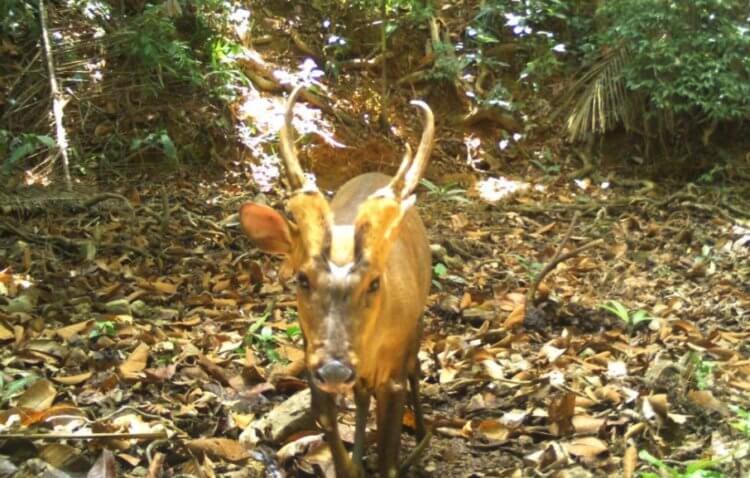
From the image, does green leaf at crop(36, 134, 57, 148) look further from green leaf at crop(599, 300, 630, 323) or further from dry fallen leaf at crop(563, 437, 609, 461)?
dry fallen leaf at crop(563, 437, 609, 461)

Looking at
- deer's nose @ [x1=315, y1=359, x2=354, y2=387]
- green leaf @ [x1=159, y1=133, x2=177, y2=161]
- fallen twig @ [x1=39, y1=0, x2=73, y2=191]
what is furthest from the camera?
green leaf @ [x1=159, y1=133, x2=177, y2=161]

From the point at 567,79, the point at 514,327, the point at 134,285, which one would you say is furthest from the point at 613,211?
the point at 134,285

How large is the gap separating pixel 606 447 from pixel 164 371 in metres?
2.33

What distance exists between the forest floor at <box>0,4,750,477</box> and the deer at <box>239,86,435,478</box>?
398 millimetres

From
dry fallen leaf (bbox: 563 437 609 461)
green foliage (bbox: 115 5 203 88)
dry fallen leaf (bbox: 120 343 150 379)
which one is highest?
green foliage (bbox: 115 5 203 88)

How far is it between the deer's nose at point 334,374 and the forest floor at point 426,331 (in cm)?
97

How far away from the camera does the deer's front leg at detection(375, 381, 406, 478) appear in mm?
3648

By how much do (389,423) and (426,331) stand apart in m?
2.08

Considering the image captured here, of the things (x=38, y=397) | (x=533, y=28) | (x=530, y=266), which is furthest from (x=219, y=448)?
(x=533, y=28)

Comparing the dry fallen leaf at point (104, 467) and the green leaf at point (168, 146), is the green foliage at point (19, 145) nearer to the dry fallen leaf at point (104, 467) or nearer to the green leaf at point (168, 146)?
the green leaf at point (168, 146)

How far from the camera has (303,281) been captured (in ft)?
10.2

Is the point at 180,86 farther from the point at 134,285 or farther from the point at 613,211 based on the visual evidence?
the point at 613,211

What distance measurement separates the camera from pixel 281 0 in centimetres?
1073

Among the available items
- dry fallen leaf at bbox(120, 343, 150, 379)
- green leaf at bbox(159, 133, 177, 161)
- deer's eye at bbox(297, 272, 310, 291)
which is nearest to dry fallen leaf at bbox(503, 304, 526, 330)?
dry fallen leaf at bbox(120, 343, 150, 379)
